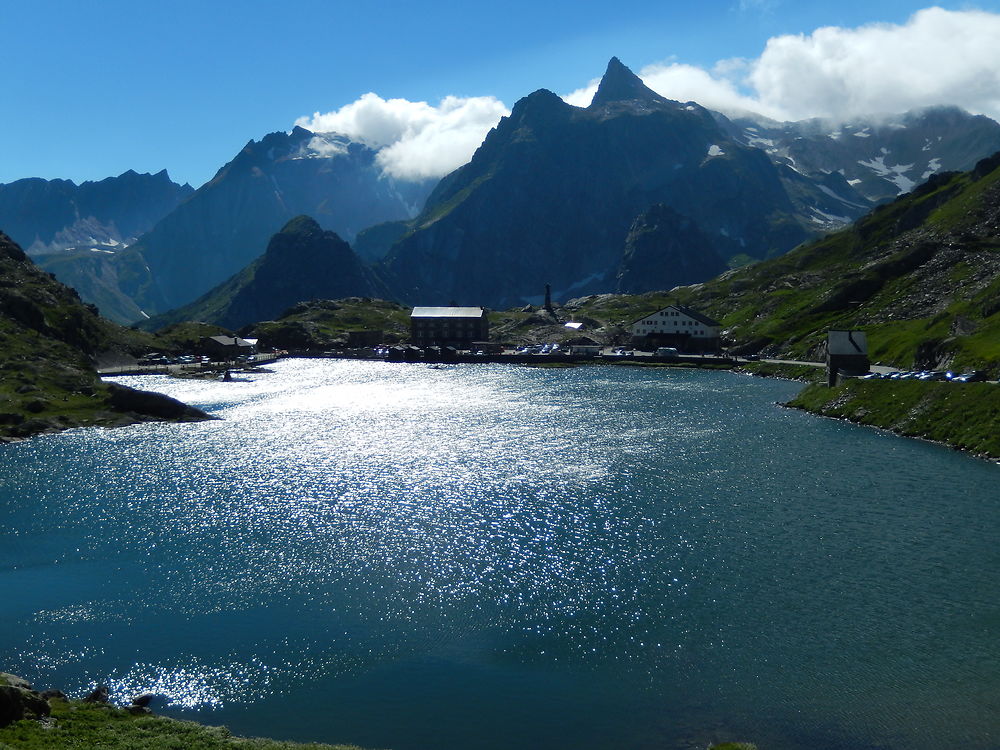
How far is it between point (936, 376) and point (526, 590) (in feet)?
297

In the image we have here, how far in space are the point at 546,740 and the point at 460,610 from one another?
14865mm

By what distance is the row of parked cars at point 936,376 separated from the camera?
350 ft

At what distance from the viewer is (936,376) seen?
380 feet

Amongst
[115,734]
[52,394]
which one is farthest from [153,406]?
[115,734]

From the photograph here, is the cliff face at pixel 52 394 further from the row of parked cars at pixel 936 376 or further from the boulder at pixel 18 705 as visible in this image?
the row of parked cars at pixel 936 376

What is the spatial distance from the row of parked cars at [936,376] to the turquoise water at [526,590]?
19.8 metres

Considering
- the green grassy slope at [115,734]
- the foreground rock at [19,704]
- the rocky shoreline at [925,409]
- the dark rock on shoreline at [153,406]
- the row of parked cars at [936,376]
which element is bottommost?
the green grassy slope at [115,734]

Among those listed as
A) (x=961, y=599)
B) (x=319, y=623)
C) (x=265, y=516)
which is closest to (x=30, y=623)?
(x=319, y=623)

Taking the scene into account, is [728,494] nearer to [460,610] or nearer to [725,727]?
[460,610]

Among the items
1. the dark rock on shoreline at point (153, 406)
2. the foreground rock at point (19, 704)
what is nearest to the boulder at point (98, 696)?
the foreground rock at point (19, 704)

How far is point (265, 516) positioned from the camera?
7000cm

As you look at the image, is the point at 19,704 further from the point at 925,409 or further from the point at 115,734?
the point at 925,409

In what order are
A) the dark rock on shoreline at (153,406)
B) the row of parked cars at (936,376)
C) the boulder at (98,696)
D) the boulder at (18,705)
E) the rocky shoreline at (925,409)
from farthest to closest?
the dark rock on shoreline at (153,406)
the row of parked cars at (936,376)
the rocky shoreline at (925,409)
the boulder at (98,696)
the boulder at (18,705)

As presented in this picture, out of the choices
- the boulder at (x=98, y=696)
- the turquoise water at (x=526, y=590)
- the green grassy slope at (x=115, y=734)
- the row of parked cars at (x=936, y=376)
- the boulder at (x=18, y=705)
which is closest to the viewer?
the green grassy slope at (x=115, y=734)
